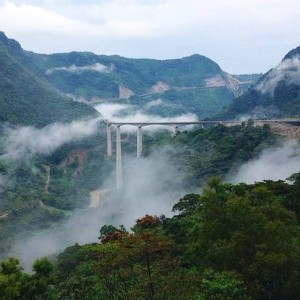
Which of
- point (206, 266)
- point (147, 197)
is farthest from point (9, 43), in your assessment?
point (206, 266)

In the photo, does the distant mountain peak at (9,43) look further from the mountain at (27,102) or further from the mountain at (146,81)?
the mountain at (146,81)

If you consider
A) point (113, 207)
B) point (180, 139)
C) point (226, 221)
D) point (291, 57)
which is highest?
point (291, 57)

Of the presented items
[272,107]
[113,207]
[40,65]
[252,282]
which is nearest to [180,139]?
[113,207]

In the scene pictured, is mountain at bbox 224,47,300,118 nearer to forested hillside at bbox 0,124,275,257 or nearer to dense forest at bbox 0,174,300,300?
forested hillside at bbox 0,124,275,257

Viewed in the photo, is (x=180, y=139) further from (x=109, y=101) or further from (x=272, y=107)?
(x=109, y=101)

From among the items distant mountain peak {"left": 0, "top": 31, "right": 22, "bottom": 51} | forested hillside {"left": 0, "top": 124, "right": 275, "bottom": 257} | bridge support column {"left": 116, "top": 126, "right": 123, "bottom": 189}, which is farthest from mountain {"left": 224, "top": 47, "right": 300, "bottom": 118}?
distant mountain peak {"left": 0, "top": 31, "right": 22, "bottom": 51}

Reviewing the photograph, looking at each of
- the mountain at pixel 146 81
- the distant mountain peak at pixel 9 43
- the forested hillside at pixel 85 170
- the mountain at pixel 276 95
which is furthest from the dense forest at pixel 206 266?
the mountain at pixel 146 81

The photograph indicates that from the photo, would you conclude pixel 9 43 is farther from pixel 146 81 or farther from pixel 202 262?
pixel 202 262
